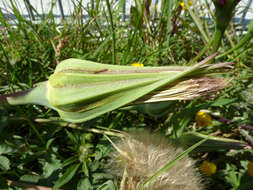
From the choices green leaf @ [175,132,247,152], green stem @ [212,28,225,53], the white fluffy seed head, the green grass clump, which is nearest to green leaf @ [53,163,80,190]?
the green grass clump

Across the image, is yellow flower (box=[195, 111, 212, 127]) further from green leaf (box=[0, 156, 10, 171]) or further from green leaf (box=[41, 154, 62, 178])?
green leaf (box=[0, 156, 10, 171])

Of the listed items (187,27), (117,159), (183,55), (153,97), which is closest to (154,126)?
(117,159)

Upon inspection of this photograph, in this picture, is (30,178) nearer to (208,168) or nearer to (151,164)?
(151,164)

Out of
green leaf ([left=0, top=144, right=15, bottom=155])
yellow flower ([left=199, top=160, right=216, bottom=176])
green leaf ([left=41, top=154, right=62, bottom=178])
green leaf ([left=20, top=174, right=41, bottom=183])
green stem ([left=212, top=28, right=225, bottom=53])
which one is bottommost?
yellow flower ([left=199, top=160, right=216, bottom=176])

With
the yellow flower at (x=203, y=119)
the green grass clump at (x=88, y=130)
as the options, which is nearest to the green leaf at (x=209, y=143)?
the green grass clump at (x=88, y=130)

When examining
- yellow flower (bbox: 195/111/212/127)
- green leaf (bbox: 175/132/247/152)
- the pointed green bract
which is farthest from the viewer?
yellow flower (bbox: 195/111/212/127)

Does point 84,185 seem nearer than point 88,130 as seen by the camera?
Yes

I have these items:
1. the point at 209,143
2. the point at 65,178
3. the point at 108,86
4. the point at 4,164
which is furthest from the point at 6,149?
the point at 209,143

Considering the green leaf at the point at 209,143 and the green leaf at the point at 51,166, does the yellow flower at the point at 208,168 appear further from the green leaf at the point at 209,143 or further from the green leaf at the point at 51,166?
the green leaf at the point at 51,166

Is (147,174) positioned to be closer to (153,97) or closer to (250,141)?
(153,97)
